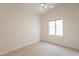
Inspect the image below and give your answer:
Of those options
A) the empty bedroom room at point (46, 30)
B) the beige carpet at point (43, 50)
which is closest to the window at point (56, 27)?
the empty bedroom room at point (46, 30)

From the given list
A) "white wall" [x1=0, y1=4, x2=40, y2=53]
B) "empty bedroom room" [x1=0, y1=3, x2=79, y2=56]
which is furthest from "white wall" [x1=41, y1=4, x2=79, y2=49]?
"white wall" [x1=0, y1=4, x2=40, y2=53]

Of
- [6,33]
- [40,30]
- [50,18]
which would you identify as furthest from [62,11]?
[6,33]

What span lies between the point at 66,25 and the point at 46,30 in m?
0.38

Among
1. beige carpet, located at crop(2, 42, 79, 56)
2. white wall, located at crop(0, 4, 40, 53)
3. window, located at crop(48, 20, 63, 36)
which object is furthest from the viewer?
white wall, located at crop(0, 4, 40, 53)

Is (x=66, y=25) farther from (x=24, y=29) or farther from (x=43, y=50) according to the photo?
(x=24, y=29)

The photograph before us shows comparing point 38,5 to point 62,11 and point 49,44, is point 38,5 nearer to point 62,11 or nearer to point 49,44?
point 62,11

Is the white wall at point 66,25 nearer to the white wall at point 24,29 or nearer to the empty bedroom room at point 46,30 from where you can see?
the empty bedroom room at point 46,30

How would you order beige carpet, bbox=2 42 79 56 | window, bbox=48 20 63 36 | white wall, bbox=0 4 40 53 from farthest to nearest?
white wall, bbox=0 4 40 53 < window, bbox=48 20 63 36 < beige carpet, bbox=2 42 79 56

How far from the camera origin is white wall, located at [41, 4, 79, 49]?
5.47ft

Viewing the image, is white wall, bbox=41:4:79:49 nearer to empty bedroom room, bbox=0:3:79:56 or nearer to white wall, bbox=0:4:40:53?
empty bedroom room, bbox=0:3:79:56

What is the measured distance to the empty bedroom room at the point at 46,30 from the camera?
5.39ft

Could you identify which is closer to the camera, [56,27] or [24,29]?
[56,27]

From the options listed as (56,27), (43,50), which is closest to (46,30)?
(56,27)

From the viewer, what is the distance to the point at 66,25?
5.84ft
